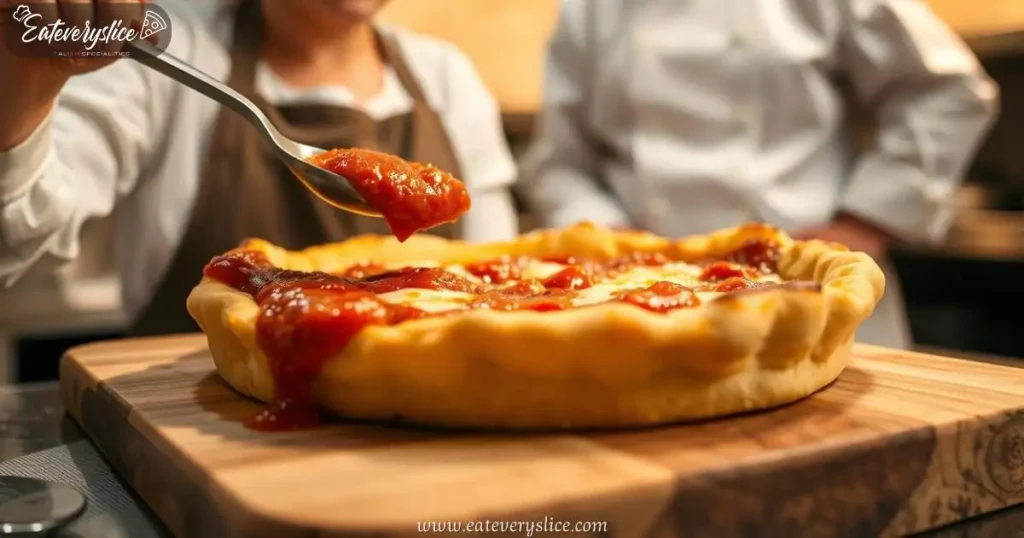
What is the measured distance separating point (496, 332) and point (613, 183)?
1.52 m

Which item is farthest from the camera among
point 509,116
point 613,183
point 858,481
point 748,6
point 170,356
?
point 509,116

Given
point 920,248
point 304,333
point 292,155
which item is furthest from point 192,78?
point 920,248

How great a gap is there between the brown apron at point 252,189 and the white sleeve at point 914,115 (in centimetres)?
97

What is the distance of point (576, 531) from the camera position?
22.6 inches

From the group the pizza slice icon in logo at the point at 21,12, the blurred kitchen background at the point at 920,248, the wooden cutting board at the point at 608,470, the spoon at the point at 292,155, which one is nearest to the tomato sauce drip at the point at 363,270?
the spoon at the point at 292,155

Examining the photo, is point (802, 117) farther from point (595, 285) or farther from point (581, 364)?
point (581, 364)

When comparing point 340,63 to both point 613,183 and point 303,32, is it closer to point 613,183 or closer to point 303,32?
point 303,32

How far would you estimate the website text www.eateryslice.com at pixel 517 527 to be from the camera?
544mm

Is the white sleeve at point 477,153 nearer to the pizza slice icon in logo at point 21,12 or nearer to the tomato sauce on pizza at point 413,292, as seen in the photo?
the tomato sauce on pizza at point 413,292

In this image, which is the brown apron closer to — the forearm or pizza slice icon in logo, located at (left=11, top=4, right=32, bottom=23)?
the forearm

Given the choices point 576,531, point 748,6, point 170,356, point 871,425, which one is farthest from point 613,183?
point 576,531

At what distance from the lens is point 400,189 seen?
953mm

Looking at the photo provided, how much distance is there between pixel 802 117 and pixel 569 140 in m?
0.58

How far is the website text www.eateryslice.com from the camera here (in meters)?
0.54
